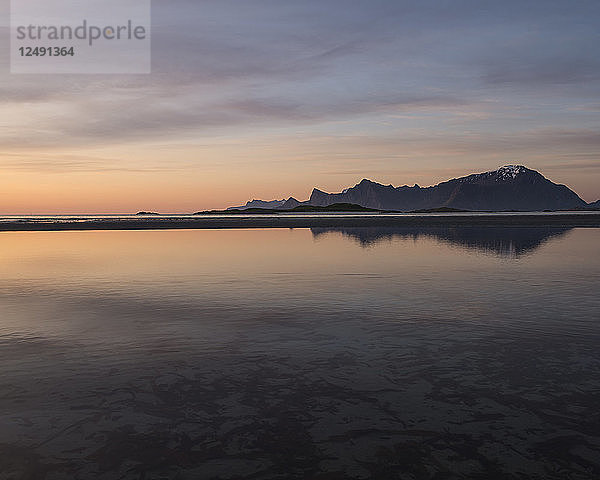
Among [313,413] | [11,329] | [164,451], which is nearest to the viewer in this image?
[164,451]

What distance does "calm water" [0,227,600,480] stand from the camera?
6.90 m

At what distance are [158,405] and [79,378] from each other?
7.86 ft

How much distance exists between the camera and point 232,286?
2134cm

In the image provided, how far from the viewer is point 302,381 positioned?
9.80m

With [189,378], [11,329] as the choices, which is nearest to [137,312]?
[11,329]

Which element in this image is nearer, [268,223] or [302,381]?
[302,381]

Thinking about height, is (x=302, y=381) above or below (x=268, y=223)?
below

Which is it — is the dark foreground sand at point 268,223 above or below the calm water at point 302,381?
above

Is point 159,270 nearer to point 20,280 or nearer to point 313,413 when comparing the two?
point 20,280

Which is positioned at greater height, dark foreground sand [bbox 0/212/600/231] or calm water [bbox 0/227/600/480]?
dark foreground sand [bbox 0/212/600/231]

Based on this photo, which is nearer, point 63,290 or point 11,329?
point 11,329

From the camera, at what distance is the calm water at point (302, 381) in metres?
6.90

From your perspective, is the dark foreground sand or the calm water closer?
the calm water

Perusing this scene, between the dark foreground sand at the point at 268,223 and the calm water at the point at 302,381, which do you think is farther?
the dark foreground sand at the point at 268,223
